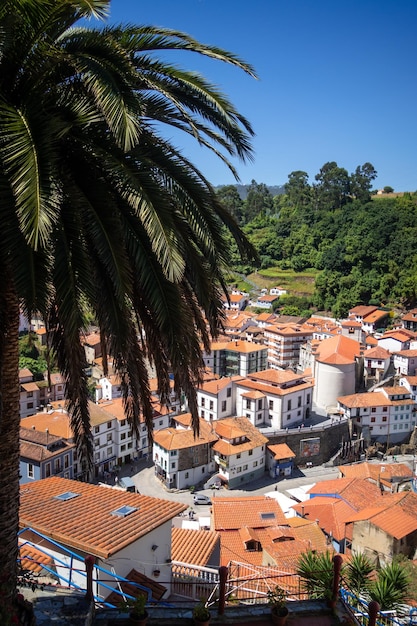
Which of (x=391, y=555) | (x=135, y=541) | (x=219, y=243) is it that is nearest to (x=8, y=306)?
Result: (x=219, y=243)

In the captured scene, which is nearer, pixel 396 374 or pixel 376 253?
pixel 396 374

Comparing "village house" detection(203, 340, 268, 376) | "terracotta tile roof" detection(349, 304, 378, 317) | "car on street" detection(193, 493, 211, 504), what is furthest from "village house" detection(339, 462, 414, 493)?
"terracotta tile roof" detection(349, 304, 378, 317)

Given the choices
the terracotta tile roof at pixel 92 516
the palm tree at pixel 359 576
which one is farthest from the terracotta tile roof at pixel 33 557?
the palm tree at pixel 359 576

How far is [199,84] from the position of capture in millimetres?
6281

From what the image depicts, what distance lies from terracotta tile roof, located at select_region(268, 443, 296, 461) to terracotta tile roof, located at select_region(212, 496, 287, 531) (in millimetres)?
13659

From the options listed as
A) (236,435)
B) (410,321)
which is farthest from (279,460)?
(410,321)

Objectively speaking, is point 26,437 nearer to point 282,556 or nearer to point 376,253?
point 282,556

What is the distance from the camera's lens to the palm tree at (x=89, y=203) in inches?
181

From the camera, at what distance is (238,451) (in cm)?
3750

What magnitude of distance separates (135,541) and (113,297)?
639 cm

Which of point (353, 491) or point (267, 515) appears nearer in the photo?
point (267, 515)

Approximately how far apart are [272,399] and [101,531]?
35.4m

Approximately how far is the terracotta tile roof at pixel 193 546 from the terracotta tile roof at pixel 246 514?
7.68m

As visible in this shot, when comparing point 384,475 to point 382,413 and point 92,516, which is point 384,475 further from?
point 92,516
